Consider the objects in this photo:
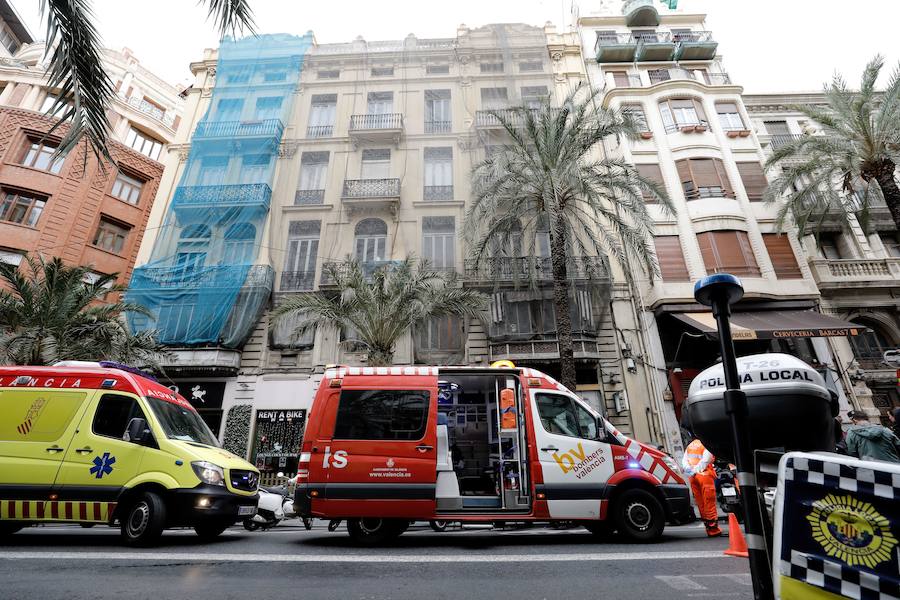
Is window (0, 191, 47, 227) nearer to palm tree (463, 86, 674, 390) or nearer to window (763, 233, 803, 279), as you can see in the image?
palm tree (463, 86, 674, 390)

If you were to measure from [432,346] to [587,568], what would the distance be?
42.0 feet

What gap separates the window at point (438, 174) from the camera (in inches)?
794

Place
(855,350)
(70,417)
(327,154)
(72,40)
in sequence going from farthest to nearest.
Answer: (327,154)
(855,350)
(70,417)
(72,40)

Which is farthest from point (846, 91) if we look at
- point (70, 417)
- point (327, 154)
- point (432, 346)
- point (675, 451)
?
point (70, 417)

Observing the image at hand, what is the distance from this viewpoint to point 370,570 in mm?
4551

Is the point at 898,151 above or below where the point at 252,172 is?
below

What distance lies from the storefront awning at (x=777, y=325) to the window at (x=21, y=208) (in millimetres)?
28224

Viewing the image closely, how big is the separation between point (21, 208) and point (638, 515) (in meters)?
27.2

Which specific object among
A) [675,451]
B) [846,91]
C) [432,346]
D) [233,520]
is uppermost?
[846,91]

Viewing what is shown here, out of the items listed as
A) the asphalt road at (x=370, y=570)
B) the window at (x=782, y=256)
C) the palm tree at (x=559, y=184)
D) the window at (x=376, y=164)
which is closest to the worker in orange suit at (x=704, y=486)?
the asphalt road at (x=370, y=570)

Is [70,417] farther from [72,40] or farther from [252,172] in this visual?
[252,172]

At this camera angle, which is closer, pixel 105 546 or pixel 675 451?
pixel 105 546

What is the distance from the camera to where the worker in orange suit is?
6531 millimetres

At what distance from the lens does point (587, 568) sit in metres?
4.54
